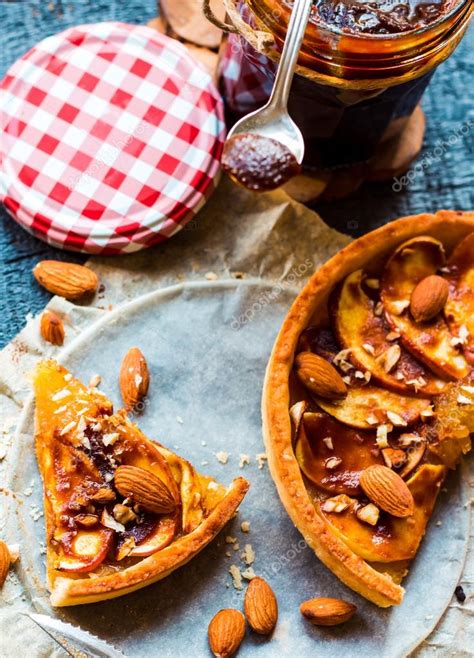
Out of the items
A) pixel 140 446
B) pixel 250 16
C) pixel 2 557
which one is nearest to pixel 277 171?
pixel 250 16

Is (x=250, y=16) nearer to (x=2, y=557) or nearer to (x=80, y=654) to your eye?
(x=2, y=557)

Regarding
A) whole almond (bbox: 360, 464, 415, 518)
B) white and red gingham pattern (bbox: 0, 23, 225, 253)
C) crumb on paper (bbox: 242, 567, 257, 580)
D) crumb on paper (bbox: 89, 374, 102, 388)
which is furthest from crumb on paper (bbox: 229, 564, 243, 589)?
white and red gingham pattern (bbox: 0, 23, 225, 253)

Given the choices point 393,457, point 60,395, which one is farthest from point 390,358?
point 60,395

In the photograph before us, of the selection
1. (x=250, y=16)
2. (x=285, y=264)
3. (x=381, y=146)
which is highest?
(x=250, y=16)

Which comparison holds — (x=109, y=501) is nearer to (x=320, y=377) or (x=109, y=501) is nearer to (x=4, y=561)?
(x=4, y=561)

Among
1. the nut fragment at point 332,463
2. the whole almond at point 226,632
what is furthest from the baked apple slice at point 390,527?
the whole almond at point 226,632

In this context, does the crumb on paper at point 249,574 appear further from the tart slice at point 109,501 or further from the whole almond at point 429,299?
the whole almond at point 429,299

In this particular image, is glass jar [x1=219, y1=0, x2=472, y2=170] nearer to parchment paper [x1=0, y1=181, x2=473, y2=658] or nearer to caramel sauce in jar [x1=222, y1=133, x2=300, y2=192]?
caramel sauce in jar [x1=222, y1=133, x2=300, y2=192]
